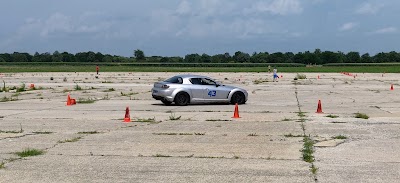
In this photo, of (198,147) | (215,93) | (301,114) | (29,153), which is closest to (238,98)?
(215,93)

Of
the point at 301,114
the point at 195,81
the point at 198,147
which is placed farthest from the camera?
the point at 195,81

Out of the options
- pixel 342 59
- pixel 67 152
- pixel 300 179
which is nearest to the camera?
pixel 300 179

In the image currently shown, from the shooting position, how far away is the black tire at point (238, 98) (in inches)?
883

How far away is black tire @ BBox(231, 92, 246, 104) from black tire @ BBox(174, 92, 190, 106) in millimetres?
1863

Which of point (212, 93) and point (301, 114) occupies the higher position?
point (212, 93)

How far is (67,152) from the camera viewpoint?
33.0 feet

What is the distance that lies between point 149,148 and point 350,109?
11208 mm

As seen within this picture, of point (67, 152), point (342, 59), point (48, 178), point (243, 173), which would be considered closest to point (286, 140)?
point (243, 173)

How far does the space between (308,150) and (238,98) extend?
40.6ft

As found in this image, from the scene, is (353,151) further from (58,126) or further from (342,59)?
(342,59)

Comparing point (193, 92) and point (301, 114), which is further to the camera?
point (193, 92)

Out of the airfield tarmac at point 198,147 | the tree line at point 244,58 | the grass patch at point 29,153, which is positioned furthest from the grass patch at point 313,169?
the tree line at point 244,58

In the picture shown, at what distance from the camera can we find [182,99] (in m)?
21.9

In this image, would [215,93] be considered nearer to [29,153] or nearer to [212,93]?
[212,93]
